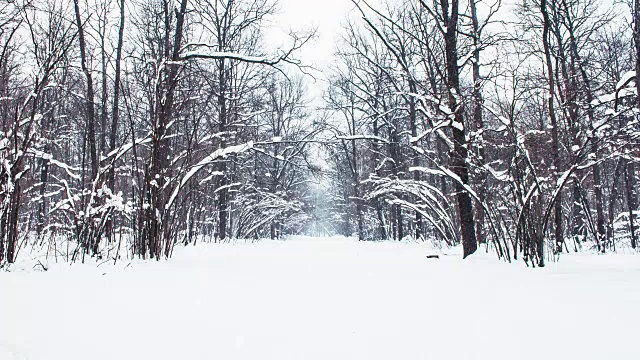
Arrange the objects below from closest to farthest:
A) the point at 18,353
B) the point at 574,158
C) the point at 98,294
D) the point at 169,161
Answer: the point at 18,353 → the point at 98,294 → the point at 574,158 → the point at 169,161

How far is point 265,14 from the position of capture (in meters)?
12.9

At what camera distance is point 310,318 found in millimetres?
2395

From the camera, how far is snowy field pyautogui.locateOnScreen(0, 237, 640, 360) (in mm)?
1753

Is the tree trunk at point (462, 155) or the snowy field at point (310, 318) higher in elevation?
the tree trunk at point (462, 155)

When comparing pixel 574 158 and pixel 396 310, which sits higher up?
pixel 574 158

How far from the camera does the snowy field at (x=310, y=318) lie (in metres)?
1.75

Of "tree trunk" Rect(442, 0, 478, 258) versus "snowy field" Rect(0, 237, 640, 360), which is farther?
"tree trunk" Rect(442, 0, 478, 258)

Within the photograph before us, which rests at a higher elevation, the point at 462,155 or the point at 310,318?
the point at 462,155

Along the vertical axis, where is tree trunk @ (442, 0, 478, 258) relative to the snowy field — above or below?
above

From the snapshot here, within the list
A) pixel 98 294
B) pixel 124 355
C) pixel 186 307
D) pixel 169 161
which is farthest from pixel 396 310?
pixel 169 161

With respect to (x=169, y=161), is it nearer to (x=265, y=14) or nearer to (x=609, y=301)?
(x=609, y=301)

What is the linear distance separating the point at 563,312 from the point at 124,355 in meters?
2.38

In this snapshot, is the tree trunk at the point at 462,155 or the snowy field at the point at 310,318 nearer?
the snowy field at the point at 310,318

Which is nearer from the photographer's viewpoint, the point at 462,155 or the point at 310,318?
the point at 310,318
